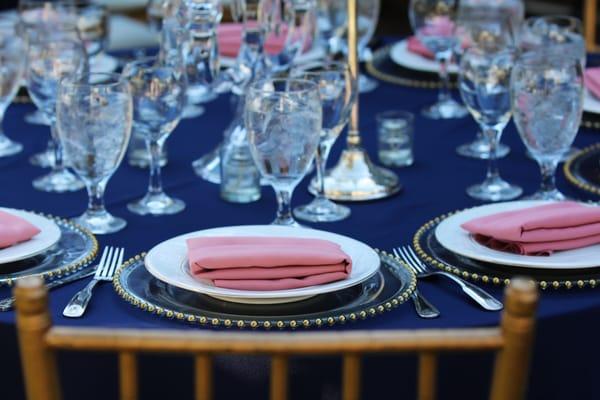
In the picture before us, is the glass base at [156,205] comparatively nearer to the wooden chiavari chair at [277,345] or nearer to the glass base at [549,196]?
the glass base at [549,196]

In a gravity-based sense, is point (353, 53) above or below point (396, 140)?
above

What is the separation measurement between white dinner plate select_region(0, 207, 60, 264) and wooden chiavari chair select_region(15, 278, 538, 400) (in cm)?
53

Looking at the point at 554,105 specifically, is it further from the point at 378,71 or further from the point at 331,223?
the point at 378,71

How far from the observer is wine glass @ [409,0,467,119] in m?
2.24

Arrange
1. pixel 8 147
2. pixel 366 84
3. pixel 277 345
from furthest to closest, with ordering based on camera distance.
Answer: pixel 366 84 < pixel 8 147 < pixel 277 345

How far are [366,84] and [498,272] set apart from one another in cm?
109

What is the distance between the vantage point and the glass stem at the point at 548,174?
1.64 meters

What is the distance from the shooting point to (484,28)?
2107 mm

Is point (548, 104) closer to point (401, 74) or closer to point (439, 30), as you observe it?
point (439, 30)

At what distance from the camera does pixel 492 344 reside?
846 millimetres

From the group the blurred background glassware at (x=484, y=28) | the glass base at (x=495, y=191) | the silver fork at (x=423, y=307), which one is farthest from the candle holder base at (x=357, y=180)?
the silver fork at (x=423, y=307)

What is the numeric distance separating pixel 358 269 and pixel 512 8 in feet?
3.57

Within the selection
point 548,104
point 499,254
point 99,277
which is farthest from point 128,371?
point 548,104

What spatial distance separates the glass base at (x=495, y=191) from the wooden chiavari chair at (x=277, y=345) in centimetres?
85
